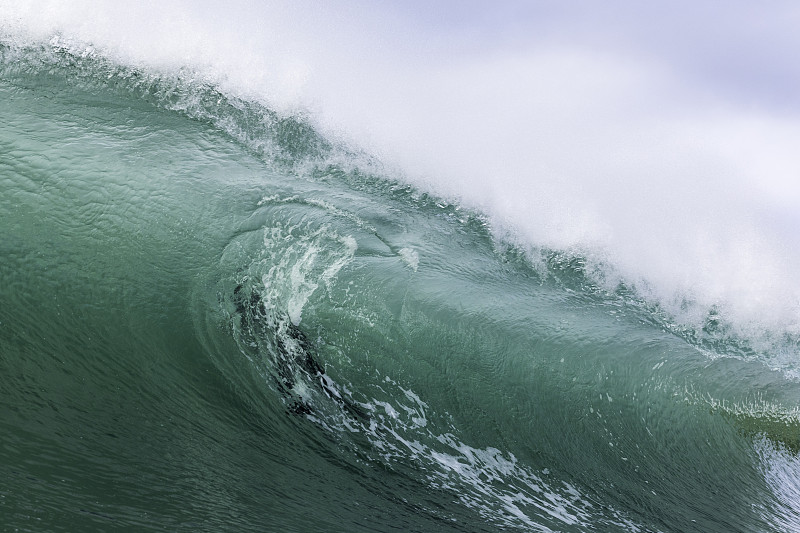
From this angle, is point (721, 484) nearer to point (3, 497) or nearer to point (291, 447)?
point (291, 447)

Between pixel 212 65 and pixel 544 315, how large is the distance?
476 cm

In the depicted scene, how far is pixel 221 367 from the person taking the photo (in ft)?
14.0

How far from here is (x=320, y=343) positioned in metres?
4.59

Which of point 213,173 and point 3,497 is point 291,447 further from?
point 213,173

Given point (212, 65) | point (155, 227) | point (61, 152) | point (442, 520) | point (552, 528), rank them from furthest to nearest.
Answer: point (212, 65)
point (61, 152)
point (155, 227)
point (552, 528)
point (442, 520)

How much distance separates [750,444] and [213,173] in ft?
19.4

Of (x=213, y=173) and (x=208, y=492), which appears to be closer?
(x=208, y=492)

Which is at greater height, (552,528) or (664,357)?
(664,357)

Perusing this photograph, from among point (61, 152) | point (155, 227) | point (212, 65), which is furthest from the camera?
point (212, 65)

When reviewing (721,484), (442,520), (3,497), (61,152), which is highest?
(61,152)

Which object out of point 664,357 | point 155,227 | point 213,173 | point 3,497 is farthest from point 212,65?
point 664,357

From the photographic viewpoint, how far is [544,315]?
5750 millimetres

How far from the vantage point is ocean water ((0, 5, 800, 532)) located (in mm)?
3711

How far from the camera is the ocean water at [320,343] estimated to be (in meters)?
3.71
